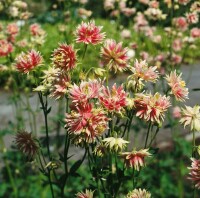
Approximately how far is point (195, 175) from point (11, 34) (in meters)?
2.02

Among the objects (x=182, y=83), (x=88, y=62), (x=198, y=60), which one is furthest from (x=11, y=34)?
(x=198, y=60)

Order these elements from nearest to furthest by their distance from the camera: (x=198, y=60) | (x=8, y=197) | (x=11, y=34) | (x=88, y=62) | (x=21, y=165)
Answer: (x=11, y=34)
(x=8, y=197)
(x=21, y=165)
(x=88, y=62)
(x=198, y=60)

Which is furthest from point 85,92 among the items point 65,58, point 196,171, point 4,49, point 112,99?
point 4,49

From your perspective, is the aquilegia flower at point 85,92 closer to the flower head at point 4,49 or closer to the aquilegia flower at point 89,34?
the aquilegia flower at point 89,34

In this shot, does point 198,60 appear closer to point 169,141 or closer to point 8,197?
point 169,141

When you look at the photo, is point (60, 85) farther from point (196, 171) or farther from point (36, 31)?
point (36, 31)

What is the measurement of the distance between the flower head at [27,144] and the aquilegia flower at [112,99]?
42 centimetres

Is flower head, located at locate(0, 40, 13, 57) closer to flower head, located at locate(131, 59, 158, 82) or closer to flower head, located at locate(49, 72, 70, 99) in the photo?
flower head, located at locate(49, 72, 70, 99)

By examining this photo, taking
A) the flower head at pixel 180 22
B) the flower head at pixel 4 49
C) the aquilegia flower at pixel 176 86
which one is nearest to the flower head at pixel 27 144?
the aquilegia flower at pixel 176 86

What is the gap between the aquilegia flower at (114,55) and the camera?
1.58 metres

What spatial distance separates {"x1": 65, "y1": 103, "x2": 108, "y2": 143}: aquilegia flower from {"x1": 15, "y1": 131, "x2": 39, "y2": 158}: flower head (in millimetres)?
364

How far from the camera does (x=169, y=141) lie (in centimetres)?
464

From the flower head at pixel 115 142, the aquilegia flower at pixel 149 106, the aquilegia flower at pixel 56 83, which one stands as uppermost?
the aquilegia flower at pixel 56 83

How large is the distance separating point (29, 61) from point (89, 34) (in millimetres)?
233
